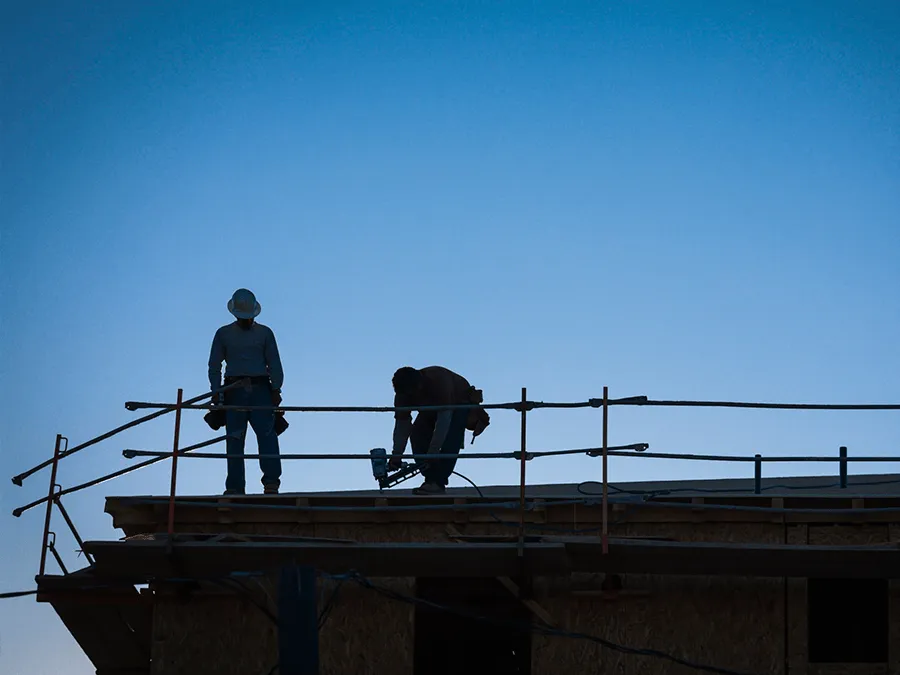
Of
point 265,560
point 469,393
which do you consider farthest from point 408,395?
point 265,560

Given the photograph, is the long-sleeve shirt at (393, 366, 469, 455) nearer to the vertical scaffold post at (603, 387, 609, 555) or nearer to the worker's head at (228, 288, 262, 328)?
the worker's head at (228, 288, 262, 328)

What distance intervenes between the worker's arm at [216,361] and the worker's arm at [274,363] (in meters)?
0.49

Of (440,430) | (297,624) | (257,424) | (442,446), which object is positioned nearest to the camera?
(297,624)

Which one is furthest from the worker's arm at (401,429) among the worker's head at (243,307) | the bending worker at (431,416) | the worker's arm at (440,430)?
the worker's head at (243,307)

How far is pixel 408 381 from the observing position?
15102mm

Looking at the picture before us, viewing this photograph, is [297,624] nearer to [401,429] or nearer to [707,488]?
[401,429]

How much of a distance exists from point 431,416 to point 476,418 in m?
0.50

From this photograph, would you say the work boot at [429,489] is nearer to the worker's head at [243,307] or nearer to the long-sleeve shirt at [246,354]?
the long-sleeve shirt at [246,354]

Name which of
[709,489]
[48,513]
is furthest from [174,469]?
[709,489]

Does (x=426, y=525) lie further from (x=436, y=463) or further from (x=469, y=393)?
(x=469, y=393)

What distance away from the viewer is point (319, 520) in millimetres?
13320

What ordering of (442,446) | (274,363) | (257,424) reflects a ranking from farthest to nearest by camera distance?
(274,363) < (257,424) < (442,446)

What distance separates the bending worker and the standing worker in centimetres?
133

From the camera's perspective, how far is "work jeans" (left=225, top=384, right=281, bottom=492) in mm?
15242
